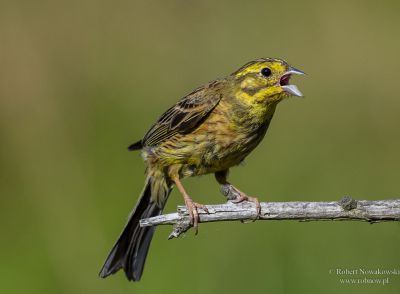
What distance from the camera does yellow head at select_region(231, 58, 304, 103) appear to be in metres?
6.61

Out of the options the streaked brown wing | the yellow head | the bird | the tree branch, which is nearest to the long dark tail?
the bird

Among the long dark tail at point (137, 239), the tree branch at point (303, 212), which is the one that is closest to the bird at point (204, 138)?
the long dark tail at point (137, 239)

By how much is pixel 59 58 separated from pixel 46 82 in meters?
0.76

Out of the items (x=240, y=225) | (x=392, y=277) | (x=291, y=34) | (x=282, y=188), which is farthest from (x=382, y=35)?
(x=392, y=277)

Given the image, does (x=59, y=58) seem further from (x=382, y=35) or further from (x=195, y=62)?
(x=382, y=35)

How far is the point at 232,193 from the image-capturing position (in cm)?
638

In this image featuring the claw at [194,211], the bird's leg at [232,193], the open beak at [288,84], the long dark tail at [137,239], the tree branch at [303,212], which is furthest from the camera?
the long dark tail at [137,239]

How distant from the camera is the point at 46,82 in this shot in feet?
33.1

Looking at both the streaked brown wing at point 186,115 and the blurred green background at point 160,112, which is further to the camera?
the blurred green background at point 160,112

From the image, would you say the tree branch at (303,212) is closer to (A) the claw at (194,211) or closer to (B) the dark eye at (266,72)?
(A) the claw at (194,211)

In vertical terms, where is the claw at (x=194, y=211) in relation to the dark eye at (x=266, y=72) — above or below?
below

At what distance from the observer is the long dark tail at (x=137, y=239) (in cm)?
718

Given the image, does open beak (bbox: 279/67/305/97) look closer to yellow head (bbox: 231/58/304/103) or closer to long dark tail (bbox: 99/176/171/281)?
yellow head (bbox: 231/58/304/103)

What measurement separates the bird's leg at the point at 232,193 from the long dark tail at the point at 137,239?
0.44 metres
